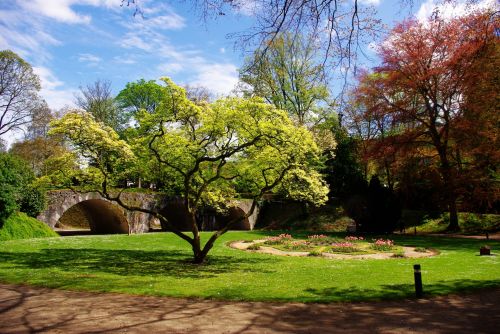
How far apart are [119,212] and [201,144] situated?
64.0 ft

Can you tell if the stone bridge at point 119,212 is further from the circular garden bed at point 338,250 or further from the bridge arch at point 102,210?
the circular garden bed at point 338,250

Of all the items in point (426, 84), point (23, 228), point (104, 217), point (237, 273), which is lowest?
point (237, 273)

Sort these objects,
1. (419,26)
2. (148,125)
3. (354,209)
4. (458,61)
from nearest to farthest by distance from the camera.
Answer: (148,125), (458,61), (419,26), (354,209)

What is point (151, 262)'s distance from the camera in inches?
658

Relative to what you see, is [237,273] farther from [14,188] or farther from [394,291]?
[14,188]

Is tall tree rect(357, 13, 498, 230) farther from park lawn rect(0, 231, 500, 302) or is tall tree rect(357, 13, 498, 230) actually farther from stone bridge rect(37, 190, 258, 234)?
stone bridge rect(37, 190, 258, 234)

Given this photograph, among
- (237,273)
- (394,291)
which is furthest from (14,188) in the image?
(394,291)

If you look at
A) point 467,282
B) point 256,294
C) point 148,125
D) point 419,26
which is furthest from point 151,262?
point 419,26

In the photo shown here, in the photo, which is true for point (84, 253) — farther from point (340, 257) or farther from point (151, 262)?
point (340, 257)

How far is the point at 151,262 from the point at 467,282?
11.9 metres

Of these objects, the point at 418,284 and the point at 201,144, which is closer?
the point at 418,284

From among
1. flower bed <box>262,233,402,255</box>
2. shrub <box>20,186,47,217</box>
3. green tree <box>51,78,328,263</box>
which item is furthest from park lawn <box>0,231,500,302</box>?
shrub <box>20,186,47,217</box>

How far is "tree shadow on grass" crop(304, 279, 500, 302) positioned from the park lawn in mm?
26

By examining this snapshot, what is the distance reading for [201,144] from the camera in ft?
52.3
